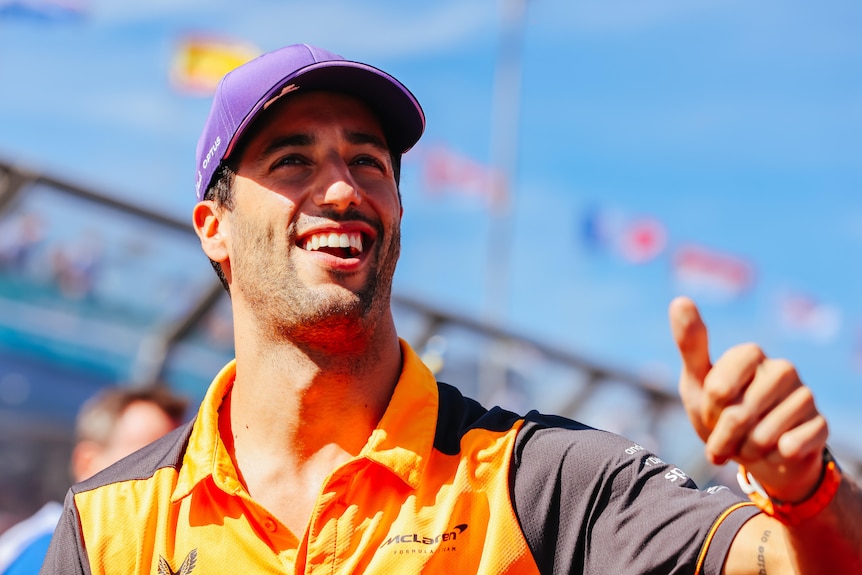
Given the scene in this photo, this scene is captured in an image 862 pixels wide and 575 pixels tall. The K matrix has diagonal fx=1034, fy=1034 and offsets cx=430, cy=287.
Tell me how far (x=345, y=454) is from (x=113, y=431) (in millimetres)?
2427

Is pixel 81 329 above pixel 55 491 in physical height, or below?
above

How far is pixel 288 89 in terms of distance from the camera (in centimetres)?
264

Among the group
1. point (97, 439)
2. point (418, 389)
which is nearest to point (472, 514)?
point (418, 389)

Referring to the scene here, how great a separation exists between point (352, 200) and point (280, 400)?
54 centimetres

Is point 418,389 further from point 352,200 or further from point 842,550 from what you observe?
point 842,550

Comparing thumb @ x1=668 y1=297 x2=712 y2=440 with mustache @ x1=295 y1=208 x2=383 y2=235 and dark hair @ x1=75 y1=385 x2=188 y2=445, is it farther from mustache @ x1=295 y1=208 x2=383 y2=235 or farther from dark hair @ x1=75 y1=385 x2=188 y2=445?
dark hair @ x1=75 y1=385 x2=188 y2=445

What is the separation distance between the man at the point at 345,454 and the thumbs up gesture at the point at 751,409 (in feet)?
0.34

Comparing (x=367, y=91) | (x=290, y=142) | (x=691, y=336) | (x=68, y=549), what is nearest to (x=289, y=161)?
(x=290, y=142)

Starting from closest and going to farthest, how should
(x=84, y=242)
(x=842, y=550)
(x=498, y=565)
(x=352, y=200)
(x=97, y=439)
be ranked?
(x=842, y=550) → (x=498, y=565) → (x=352, y=200) → (x=97, y=439) → (x=84, y=242)

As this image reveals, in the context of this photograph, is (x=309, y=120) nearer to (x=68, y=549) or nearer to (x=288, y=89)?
(x=288, y=89)

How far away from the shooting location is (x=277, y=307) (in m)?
2.60

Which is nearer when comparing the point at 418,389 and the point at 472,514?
the point at 472,514

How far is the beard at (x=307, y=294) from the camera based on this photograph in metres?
2.52

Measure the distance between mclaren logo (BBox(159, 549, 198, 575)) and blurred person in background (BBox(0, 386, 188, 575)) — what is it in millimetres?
1972
